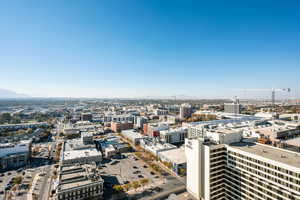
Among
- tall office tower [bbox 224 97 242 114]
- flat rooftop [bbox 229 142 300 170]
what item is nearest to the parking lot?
flat rooftop [bbox 229 142 300 170]

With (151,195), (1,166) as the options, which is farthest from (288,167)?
(1,166)

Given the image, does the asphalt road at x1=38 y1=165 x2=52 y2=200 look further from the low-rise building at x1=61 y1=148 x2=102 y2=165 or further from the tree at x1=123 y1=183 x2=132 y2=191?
the tree at x1=123 y1=183 x2=132 y2=191

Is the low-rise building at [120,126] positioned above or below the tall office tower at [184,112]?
below

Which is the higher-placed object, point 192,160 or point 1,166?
point 192,160

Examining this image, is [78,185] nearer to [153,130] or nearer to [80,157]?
[80,157]

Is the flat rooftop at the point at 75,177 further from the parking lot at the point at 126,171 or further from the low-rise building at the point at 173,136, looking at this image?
the low-rise building at the point at 173,136

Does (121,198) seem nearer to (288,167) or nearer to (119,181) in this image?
(119,181)

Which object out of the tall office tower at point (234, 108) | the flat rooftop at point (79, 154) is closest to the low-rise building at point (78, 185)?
the flat rooftop at point (79, 154)

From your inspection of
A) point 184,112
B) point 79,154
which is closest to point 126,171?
point 79,154
